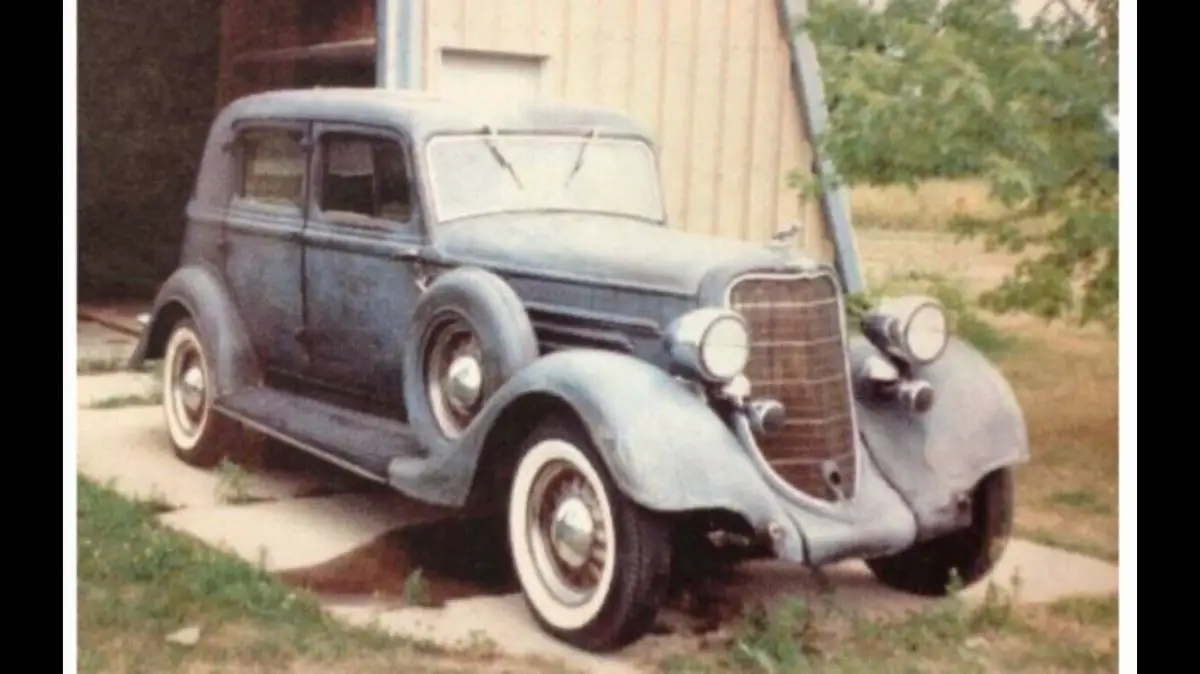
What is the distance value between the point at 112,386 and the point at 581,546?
33.0 inches

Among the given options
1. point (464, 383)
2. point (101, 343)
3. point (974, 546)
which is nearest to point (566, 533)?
point (464, 383)

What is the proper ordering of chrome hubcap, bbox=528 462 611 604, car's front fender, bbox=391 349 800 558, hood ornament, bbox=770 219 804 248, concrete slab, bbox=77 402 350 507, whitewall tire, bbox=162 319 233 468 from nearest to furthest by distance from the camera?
car's front fender, bbox=391 349 800 558, chrome hubcap, bbox=528 462 611 604, hood ornament, bbox=770 219 804 248, concrete slab, bbox=77 402 350 507, whitewall tire, bbox=162 319 233 468

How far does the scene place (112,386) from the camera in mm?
2326

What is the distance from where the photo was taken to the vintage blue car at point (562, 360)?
6.43 feet

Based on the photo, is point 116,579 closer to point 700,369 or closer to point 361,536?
point 361,536

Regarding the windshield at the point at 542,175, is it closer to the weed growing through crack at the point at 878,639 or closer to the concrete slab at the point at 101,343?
the concrete slab at the point at 101,343

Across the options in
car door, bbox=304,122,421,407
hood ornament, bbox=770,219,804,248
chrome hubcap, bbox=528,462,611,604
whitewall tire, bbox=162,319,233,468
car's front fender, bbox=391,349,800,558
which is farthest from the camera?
whitewall tire, bbox=162,319,233,468

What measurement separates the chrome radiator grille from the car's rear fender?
93 centimetres

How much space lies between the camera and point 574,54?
2.30 m

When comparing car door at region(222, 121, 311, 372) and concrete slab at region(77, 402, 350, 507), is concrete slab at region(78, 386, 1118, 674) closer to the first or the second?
concrete slab at region(77, 402, 350, 507)

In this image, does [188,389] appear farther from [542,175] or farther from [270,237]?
[542,175]

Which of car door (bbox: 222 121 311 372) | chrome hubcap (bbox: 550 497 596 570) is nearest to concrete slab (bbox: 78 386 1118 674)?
chrome hubcap (bbox: 550 497 596 570)

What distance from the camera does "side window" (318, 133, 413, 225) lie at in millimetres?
2355
